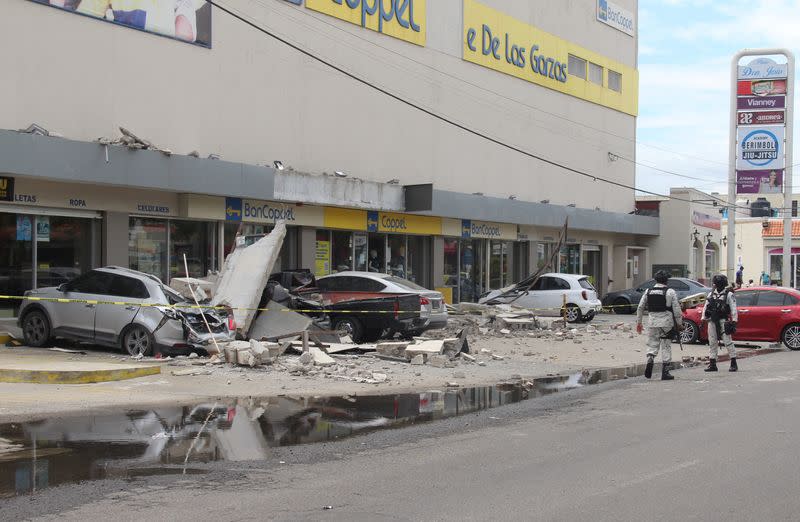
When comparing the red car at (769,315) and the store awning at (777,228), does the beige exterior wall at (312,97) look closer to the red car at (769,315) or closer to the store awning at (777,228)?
the red car at (769,315)

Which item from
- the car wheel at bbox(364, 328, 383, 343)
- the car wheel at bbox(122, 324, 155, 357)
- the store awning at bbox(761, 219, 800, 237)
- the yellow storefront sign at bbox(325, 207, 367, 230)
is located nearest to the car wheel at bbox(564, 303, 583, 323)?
the yellow storefront sign at bbox(325, 207, 367, 230)

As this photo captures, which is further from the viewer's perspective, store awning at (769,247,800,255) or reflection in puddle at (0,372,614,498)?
store awning at (769,247,800,255)

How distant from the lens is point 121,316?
50.3ft

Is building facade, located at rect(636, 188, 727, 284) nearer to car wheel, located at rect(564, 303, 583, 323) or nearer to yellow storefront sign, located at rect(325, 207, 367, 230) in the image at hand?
car wheel, located at rect(564, 303, 583, 323)

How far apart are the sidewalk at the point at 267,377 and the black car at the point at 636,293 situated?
11718 mm

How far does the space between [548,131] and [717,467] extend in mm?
31541

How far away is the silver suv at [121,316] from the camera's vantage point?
593 inches

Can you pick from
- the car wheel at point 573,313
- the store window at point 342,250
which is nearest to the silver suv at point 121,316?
the store window at point 342,250

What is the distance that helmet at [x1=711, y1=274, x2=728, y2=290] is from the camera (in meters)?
14.9

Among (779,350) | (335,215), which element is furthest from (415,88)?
(779,350)

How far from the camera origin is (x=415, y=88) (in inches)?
1179

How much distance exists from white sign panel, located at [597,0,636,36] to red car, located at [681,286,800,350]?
25.1 metres

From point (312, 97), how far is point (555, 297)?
10489 mm

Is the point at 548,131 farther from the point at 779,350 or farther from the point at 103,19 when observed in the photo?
the point at 103,19
